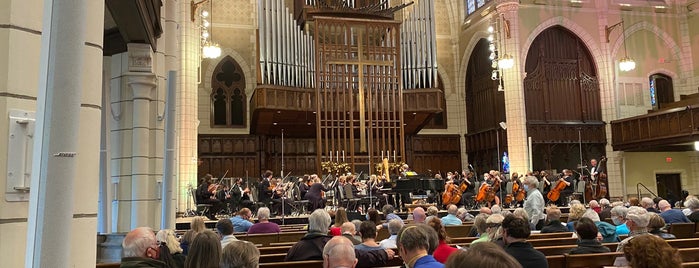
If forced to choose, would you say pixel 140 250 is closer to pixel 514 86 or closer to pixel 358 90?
pixel 358 90

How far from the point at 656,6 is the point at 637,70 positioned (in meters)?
2.49

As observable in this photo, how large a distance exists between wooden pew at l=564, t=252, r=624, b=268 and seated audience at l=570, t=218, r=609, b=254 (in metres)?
0.29

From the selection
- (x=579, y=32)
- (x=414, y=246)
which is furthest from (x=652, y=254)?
(x=579, y=32)

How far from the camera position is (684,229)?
7289mm

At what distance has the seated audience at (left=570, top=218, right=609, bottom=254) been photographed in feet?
15.7

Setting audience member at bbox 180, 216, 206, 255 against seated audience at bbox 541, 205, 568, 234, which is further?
seated audience at bbox 541, 205, 568, 234

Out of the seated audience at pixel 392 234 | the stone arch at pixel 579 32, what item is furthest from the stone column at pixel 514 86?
the seated audience at pixel 392 234

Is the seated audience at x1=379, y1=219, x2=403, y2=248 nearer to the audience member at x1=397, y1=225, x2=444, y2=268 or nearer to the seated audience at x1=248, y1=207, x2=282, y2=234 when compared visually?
the audience member at x1=397, y1=225, x2=444, y2=268

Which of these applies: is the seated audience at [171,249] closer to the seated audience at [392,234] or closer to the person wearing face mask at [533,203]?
the seated audience at [392,234]

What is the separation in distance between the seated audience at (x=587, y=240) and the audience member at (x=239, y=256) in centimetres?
287

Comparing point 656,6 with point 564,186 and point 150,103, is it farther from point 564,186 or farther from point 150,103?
point 150,103

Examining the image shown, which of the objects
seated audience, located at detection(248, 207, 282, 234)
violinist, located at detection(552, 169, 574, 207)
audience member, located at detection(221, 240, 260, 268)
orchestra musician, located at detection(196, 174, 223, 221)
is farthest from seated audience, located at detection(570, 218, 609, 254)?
violinist, located at detection(552, 169, 574, 207)

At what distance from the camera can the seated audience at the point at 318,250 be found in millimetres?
4770

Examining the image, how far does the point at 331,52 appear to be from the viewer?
Answer: 1861 cm
